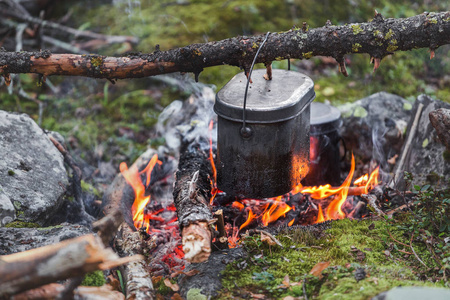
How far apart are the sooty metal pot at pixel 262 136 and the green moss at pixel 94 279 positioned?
4.01 feet

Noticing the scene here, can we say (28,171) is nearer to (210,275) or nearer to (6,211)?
(6,211)

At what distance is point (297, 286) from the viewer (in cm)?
269

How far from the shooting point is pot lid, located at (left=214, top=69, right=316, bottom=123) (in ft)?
10.2

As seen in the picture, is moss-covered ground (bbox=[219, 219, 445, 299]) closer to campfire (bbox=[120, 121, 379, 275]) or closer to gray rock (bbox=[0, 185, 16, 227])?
campfire (bbox=[120, 121, 379, 275])

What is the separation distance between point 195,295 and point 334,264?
101cm

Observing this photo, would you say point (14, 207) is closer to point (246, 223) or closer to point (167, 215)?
point (167, 215)

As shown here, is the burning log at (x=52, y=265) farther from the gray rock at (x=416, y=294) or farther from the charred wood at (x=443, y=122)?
the charred wood at (x=443, y=122)

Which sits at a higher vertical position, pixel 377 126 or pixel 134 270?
pixel 377 126

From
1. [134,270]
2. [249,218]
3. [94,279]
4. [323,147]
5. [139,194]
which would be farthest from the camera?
[323,147]

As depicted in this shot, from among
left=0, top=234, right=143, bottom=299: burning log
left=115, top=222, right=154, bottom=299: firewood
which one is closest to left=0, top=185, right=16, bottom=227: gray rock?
left=115, top=222, right=154, bottom=299: firewood

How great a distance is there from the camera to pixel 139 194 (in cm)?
433

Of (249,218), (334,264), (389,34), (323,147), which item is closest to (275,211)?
(249,218)

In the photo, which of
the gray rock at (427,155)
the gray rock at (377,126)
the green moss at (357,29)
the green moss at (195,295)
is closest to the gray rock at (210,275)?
the green moss at (195,295)

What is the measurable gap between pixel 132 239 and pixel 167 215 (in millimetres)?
984
